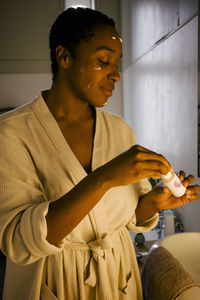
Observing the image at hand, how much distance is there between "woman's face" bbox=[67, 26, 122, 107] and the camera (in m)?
0.82

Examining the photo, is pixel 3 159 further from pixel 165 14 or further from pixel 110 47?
pixel 165 14

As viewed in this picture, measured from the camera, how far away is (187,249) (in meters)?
1.29

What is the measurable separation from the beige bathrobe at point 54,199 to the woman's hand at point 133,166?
182 millimetres

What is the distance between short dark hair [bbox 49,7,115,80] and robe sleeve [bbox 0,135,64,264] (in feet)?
1.09

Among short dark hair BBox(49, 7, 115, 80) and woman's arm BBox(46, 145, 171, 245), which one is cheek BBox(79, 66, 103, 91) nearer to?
short dark hair BBox(49, 7, 115, 80)

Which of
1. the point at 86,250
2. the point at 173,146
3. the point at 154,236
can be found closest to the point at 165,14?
the point at 173,146

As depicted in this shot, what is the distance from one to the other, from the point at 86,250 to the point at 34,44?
4106 mm

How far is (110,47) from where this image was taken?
0.83m

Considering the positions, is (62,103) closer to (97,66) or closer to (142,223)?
(97,66)

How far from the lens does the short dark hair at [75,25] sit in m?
0.82

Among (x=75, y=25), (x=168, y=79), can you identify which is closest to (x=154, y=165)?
(x=75, y=25)

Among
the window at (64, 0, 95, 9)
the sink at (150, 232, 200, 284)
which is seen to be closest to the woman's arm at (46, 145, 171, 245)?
the sink at (150, 232, 200, 284)

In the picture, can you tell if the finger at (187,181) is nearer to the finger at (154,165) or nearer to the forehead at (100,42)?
the finger at (154,165)

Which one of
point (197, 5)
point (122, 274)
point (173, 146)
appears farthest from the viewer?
point (173, 146)
